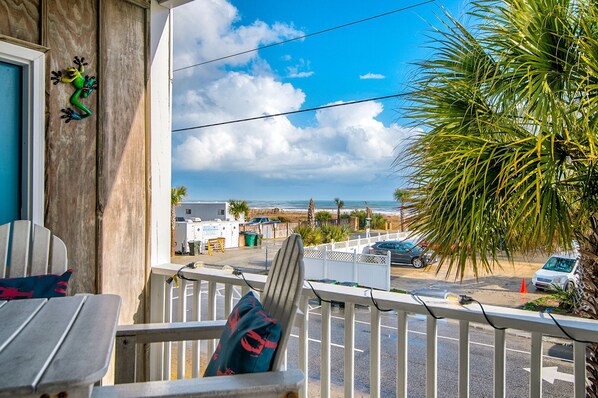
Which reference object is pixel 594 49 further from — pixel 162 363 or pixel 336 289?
pixel 162 363

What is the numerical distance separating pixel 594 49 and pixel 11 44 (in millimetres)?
2260

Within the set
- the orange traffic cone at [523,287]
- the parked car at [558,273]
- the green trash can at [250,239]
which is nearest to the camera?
the parked car at [558,273]

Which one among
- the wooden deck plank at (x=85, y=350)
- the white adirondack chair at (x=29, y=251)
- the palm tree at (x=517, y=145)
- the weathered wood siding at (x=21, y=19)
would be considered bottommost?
the wooden deck plank at (x=85, y=350)

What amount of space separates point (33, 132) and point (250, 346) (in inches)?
59.0

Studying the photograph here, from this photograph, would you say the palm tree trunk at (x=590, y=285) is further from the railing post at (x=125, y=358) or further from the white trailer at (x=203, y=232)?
the white trailer at (x=203, y=232)

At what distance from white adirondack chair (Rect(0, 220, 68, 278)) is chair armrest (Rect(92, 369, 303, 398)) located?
1.03m

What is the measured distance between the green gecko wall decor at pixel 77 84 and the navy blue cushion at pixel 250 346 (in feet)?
4.76

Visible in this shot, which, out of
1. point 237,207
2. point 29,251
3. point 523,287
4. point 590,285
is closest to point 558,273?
point 523,287

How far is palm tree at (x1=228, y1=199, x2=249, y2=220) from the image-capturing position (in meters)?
19.1

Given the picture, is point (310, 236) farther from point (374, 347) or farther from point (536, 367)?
point (536, 367)

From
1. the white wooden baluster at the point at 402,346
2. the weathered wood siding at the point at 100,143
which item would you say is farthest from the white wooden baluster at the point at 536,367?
the weathered wood siding at the point at 100,143

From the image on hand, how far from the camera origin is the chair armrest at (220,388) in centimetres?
86

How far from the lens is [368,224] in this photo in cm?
497

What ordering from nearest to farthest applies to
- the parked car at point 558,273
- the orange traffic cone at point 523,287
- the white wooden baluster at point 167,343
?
the parked car at point 558,273 < the white wooden baluster at point 167,343 < the orange traffic cone at point 523,287
